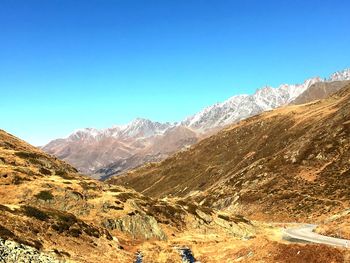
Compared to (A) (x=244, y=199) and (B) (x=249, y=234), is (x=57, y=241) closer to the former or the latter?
(B) (x=249, y=234)

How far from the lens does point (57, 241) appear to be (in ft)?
145

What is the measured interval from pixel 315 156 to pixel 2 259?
12590 cm

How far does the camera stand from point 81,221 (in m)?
54.2

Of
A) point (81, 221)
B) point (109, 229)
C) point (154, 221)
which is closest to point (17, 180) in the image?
point (109, 229)

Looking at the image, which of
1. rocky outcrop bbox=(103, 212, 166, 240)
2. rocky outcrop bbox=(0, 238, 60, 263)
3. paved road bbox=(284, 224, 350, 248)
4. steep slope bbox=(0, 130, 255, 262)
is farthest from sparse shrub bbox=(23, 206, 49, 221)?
paved road bbox=(284, 224, 350, 248)

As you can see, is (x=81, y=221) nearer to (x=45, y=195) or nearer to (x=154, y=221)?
(x=45, y=195)

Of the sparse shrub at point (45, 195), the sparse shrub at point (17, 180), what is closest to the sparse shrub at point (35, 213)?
the sparse shrub at point (45, 195)

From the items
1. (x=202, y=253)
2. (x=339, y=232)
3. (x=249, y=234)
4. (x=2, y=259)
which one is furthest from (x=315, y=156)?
(x=2, y=259)

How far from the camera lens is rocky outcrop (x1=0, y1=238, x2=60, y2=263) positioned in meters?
33.8

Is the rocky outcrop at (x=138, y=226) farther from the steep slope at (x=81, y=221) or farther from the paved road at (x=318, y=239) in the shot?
the paved road at (x=318, y=239)

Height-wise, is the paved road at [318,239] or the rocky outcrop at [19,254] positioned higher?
the rocky outcrop at [19,254]

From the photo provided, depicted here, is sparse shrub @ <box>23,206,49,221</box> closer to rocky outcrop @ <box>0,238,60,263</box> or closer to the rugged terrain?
the rugged terrain

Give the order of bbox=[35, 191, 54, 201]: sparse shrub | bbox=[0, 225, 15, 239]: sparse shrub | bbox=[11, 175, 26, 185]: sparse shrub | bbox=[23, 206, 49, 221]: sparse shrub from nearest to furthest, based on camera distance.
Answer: bbox=[0, 225, 15, 239]: sparse shrub
bbox=[23, 206, 49, 221]: sparse shrub
bbox=[35, 191, 54, 201]: sparse shrub
bbox=[11, 175, 26, 185]: sparse shrub

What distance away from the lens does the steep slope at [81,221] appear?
40.6 m
